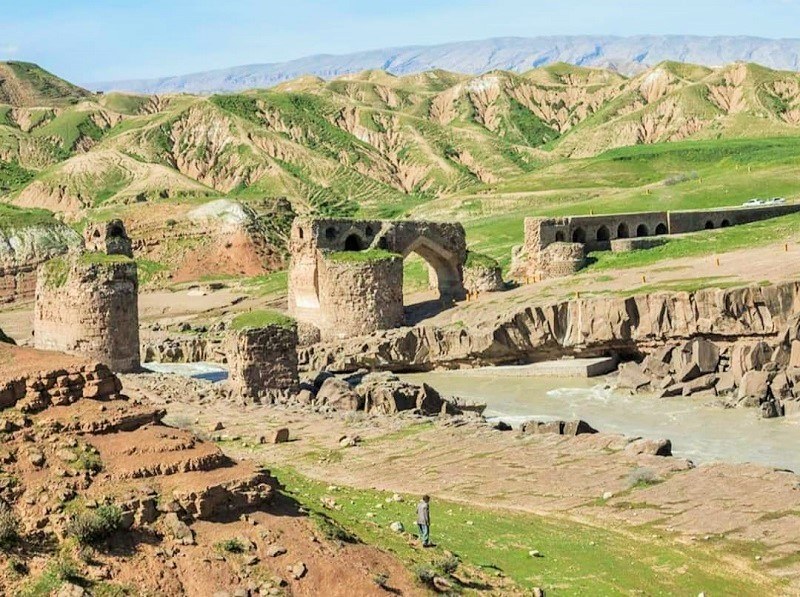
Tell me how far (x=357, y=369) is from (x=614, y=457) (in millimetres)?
22018

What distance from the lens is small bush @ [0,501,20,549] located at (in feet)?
43.7

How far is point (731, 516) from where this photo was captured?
21672 mm

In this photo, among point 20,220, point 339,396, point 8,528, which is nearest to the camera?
point 8,528

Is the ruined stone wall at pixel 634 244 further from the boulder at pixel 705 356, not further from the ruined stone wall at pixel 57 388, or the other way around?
the ruined stone wall at pixel 57 388

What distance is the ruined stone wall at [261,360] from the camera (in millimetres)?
33750

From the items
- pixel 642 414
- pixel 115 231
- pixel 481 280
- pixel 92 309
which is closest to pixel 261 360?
pixel 92 309

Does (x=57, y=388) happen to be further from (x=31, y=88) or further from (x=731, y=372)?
(x=31, y=88)

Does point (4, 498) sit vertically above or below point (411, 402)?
above

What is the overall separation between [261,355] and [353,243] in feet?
64.9

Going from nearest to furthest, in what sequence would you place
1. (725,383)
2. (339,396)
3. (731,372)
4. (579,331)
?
(339,396) → (725,383) → (731,372) → (579,331)

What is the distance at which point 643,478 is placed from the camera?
23.9 m

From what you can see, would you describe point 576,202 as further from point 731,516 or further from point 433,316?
point 731,516

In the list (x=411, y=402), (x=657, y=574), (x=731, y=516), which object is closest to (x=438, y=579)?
(x=657, y=574)

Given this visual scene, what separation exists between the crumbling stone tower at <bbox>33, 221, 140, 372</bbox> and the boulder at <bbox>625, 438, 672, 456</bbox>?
15.4 m
